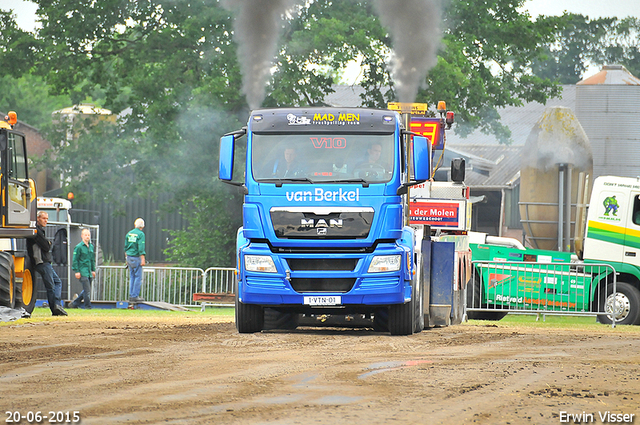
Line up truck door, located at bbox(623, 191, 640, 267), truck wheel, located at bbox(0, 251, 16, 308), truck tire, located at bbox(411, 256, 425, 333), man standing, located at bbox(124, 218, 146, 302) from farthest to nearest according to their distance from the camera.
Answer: man standing, located at bbox(124, 218, 146, 302) → truck door, located at bbox(623, 191, 640, 267) → truck wheel, located at bbox(0, 251, 16, 308) → truck tire, located at bbox(411, 256, 425, 333)

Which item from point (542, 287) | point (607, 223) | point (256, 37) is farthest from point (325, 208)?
point (256, 37)

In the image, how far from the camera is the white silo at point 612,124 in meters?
31.5

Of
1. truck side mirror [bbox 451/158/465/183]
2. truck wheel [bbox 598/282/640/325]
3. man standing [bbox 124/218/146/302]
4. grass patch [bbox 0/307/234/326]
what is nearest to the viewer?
truck side mirror [bbox 451/158/465/183]

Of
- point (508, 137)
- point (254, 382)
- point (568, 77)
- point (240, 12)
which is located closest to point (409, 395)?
point (254, 382)

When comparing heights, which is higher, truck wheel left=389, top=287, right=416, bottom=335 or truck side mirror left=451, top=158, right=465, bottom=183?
truck side mirror left=451, top=158, right=465, bottom=183

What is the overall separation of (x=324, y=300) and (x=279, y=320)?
2.23 meters

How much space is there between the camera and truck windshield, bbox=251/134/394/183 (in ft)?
41.0

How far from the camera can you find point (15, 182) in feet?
53.5

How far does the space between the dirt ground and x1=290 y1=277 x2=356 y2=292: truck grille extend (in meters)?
0.63

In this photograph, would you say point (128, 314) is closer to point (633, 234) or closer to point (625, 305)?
point (625, 305)

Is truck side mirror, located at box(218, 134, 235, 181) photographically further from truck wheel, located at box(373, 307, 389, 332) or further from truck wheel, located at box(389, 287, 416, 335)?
truck wheel, located at box(373, 307, 389, 332)

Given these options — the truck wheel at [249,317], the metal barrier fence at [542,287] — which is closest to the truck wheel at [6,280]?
A: the truck wheel at [249,317]

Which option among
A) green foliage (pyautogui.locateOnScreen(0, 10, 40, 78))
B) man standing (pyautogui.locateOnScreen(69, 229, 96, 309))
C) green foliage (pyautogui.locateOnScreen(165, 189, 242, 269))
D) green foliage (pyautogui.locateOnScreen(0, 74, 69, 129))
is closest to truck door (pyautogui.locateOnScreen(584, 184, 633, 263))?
man standing (pyautogui.locateOnScreen(69, 229, 96, 309))

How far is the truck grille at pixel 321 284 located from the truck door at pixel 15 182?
5.83 meters
